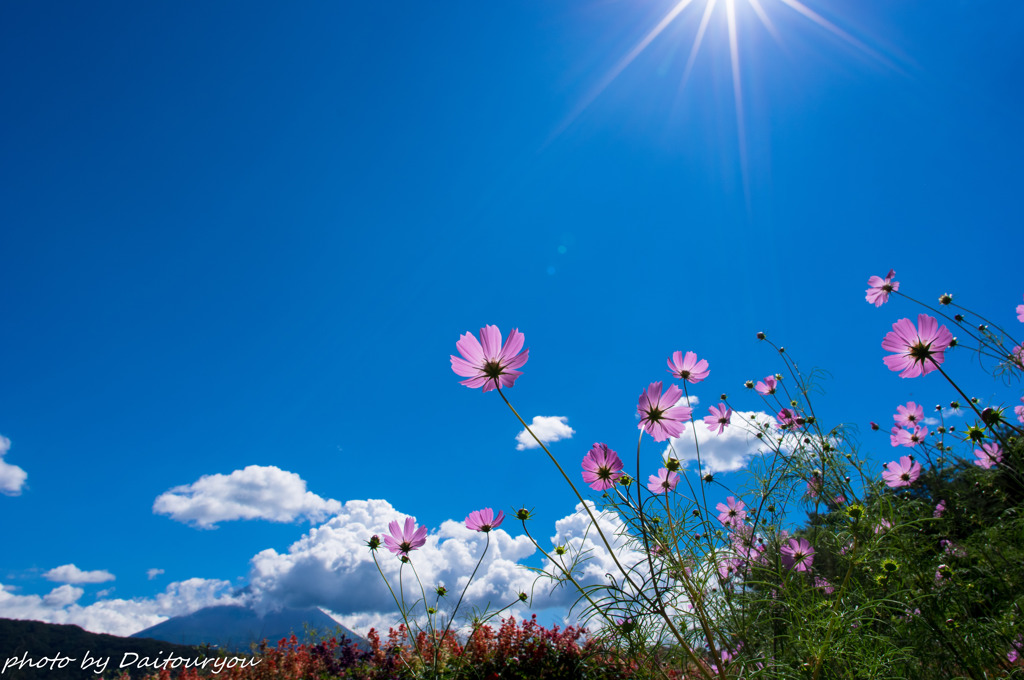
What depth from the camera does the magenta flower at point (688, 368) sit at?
56.2 inches

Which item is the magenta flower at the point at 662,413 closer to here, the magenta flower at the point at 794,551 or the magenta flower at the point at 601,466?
the magenta flower at the point at 601,466

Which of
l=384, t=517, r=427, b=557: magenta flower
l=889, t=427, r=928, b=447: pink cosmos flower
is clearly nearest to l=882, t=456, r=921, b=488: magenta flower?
l=889, t=427, r=928, b=447: pink cosmos flower

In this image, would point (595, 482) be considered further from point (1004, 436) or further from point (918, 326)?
point (1004, 436)

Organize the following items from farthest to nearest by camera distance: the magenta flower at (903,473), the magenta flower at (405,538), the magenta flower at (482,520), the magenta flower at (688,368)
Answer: the magenta flower at (903,473) < the magenta flower at (405,538) < the magenta flower at (482,520) < the magenta flower at (688,368)

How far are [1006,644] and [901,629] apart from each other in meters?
0.26

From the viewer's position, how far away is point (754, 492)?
6.97 feet

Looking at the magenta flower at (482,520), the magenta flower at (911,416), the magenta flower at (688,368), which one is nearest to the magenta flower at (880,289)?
the magenta flower at (911,416)

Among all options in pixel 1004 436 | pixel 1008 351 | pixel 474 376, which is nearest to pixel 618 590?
pixel 474 376

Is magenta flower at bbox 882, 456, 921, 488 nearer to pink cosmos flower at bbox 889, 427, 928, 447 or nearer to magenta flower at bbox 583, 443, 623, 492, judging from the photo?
pink cosmos flower at bbox 889, 427, 928, 447

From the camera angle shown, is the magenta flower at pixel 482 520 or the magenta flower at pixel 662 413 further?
the magenta flower at pixel 482 520

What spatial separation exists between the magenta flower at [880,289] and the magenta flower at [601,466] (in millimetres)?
2003

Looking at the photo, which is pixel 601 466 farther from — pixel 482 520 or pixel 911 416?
pixel 911 416

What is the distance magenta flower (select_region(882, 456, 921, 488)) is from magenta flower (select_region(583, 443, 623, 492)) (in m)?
1.81

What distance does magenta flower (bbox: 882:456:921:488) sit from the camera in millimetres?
2211
